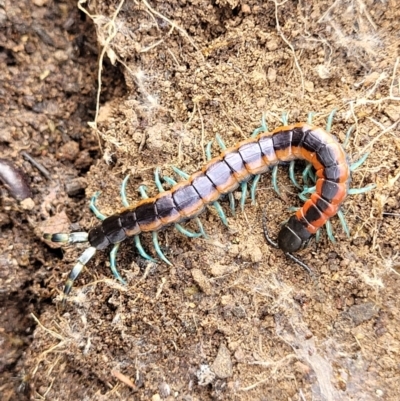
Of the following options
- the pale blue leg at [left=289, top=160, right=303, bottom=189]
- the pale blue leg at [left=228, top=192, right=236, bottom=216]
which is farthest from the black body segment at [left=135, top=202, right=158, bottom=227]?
the pale blue leg at [left=289, top=160, right=303, bottom=189]

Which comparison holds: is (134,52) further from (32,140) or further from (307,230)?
(307,230)

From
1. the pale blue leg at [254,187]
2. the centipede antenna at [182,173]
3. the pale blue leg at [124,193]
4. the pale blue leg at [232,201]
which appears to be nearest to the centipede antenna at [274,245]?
the pale blue leg at [254,187]

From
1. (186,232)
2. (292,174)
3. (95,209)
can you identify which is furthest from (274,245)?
(95,209)

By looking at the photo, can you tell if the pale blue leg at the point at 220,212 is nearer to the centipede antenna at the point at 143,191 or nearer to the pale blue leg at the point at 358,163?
the centipede antenna at the point at 143,191

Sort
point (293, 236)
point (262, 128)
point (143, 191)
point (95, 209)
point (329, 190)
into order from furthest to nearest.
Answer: point (95, 209), point (143, 191), point (262, 128), point (293, 236), point (329, 190)

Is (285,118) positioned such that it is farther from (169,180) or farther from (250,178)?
(169,180)
